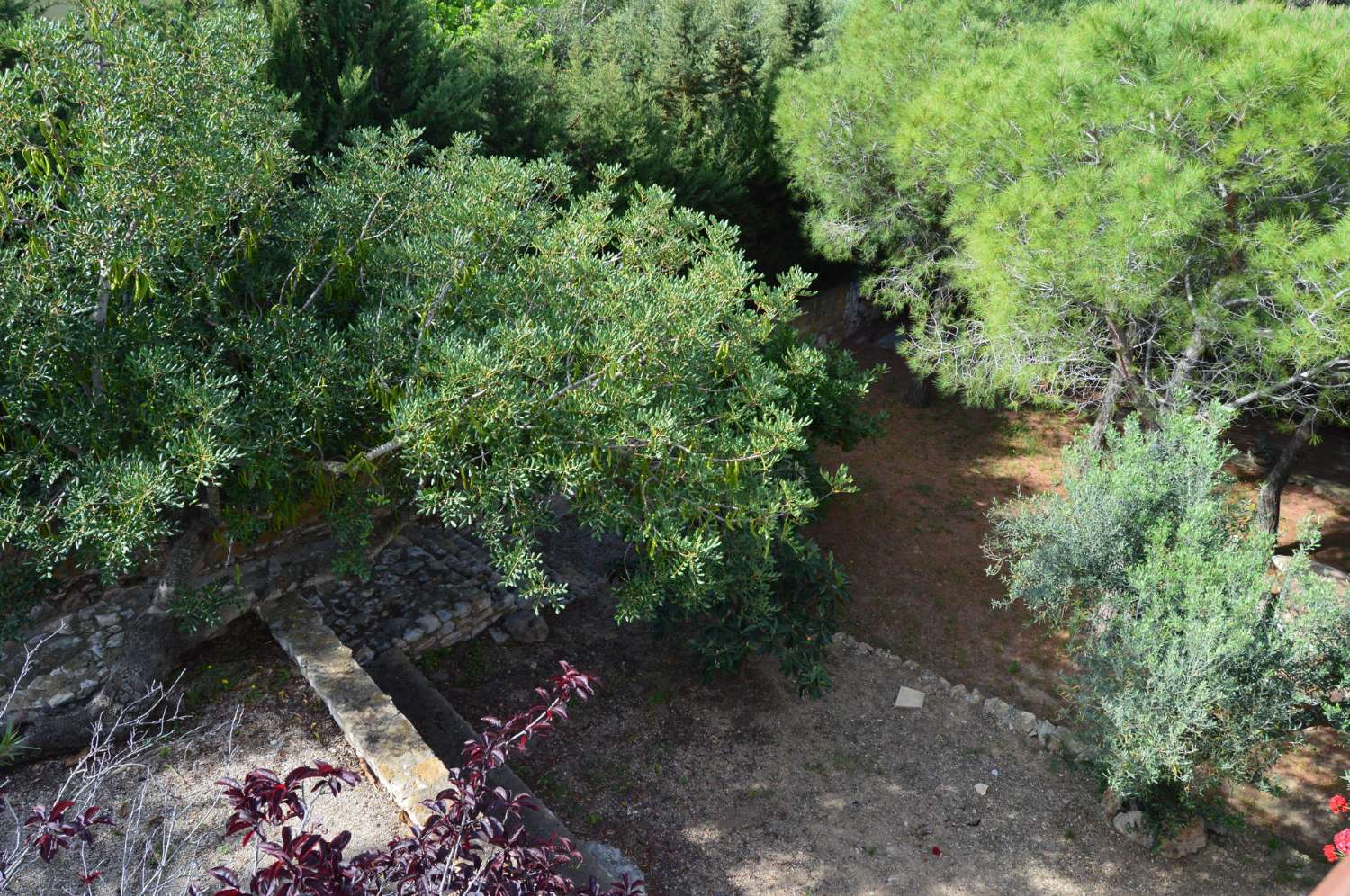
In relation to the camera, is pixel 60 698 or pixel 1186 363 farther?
pixel 1186 363

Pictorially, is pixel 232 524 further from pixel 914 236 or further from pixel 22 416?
pixel 914 236

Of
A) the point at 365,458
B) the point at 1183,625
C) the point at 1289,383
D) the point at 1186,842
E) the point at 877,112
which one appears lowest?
the point at 1186,842

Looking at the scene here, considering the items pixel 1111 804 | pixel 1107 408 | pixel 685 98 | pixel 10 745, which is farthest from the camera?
pixel 685 98

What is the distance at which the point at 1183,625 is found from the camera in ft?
15.0

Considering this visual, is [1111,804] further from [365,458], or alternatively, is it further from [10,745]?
[10,745]

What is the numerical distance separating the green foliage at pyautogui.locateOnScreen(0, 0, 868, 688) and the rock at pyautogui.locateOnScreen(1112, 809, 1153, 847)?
2.70m

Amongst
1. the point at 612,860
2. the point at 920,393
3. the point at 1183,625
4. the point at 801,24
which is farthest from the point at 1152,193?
the point at 801,24

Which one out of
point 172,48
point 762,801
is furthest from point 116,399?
point 762,801

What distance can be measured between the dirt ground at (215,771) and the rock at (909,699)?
3.34 meters

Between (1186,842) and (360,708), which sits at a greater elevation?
(360,708)

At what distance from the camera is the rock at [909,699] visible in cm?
597

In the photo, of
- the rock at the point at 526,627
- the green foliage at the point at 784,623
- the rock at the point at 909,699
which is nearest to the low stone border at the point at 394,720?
the rock at the point at 526,627

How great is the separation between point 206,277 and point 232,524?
1.07 m

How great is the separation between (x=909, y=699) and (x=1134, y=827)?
57.4 inches
